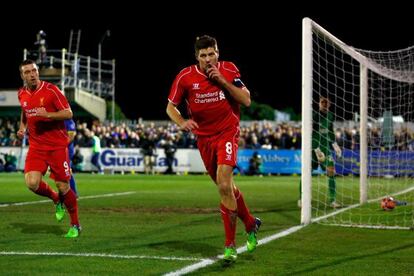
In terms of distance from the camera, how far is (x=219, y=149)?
8.11m

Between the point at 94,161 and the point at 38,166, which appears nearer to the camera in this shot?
the point at 38,166

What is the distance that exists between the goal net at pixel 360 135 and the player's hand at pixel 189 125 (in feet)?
14.2

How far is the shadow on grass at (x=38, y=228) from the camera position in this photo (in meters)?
10.6

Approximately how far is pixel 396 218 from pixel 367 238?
3291mm

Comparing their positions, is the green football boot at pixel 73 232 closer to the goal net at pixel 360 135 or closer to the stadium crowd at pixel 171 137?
the goal net at pixel 360 135

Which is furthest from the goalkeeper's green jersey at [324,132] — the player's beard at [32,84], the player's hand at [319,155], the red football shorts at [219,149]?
the red football shorts at [219,149]

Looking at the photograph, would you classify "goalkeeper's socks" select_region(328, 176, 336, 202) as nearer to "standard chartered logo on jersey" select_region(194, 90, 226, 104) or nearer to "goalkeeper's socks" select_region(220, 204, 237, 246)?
"goalkeeper's socks" select_region(220, 204, 237, 246)

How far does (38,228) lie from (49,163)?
122 centimetres

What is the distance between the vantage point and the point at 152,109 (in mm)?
78250

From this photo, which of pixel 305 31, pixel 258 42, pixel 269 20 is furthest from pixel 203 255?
pixel 258 42

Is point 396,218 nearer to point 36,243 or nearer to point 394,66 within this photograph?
point 394,66

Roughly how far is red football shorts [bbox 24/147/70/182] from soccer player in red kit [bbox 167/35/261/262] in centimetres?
280

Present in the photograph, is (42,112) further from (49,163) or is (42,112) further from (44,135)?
(49,163)

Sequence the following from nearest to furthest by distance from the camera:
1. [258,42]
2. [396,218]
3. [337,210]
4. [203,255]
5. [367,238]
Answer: [203,255] < [367,238] < [396,218] < [337,210] < [258,42]
